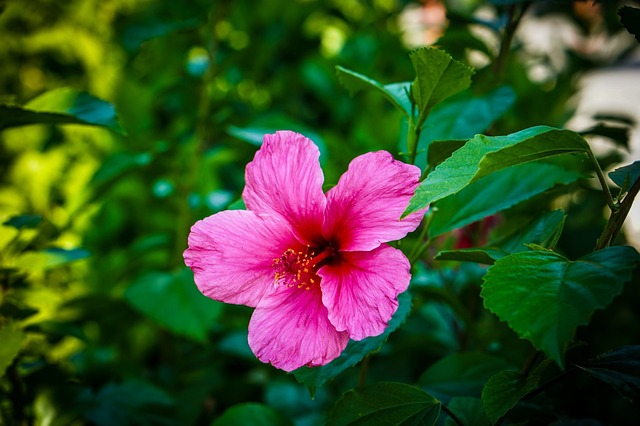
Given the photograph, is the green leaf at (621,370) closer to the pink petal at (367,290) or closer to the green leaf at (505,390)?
the green leaf at (505,390)

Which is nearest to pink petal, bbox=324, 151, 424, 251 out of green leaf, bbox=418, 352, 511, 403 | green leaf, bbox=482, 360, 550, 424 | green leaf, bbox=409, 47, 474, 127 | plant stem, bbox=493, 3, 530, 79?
green leaf, bbox=409, 47, 474, 127

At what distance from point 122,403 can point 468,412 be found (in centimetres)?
64

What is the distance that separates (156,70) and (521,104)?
1.34m

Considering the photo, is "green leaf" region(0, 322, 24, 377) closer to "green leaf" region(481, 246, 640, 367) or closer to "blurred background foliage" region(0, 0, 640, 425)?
"blurred background foliage" region(0, 0, 640, 425)

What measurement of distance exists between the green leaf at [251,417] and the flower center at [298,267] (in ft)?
1.11

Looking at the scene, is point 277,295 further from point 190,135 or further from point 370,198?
point 190,135

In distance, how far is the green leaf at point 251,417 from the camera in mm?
886

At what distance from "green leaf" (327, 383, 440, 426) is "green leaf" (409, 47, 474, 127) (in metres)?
0.36

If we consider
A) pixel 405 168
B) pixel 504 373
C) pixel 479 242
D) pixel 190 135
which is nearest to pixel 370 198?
pixel 405 168

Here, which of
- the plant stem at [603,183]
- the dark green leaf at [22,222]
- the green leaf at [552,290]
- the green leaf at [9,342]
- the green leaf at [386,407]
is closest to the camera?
the green leaf at [552,290]

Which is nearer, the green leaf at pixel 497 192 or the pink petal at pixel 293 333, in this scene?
the pink petal at pixel 293 333

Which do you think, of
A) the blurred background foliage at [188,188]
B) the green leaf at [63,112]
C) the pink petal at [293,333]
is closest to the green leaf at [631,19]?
the blurred background foliage at [188,188]

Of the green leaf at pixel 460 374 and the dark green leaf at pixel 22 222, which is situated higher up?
the dark green leaf at pixel 22 222

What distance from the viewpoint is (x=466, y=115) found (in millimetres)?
908
